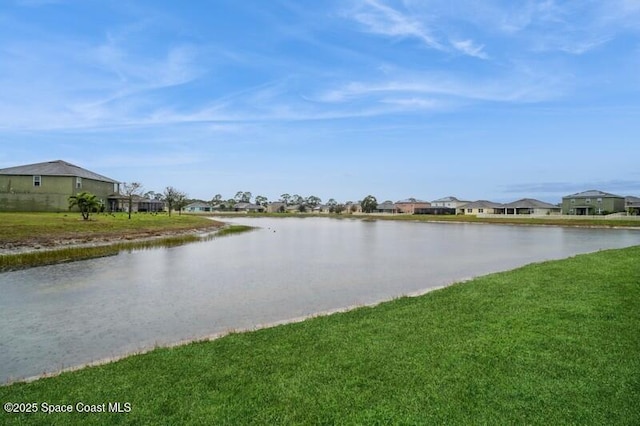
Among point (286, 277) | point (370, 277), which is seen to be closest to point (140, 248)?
point (286, 277)

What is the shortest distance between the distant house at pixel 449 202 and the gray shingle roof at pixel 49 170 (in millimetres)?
96210

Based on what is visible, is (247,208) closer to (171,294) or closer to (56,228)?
(56,228)

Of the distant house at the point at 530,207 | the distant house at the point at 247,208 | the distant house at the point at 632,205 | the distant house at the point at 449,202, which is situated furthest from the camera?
the distant house at the point at 247,208

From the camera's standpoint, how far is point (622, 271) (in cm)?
1337

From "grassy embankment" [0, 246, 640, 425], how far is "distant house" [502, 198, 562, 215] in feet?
315

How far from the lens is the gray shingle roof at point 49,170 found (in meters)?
44.4

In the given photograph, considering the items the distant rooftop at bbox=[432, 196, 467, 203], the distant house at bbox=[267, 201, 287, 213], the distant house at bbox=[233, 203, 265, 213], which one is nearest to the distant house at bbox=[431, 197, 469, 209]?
the distant rooftop at bbox=[432, 196, 467, 203]

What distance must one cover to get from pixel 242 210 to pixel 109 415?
138050mm

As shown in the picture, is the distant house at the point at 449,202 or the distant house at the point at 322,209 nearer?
the distant house at the point at 449,202

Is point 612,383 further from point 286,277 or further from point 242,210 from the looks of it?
point 242,210

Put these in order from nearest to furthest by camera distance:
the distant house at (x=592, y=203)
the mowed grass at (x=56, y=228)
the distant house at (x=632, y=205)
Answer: the mowed grass at (x=56, y=228) < the distant house at (x=632, y=205) < the distant house at (x=592, y=203)

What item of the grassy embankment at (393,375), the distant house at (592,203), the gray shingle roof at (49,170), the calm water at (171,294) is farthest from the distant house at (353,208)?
the grassy embankment at (393,375)

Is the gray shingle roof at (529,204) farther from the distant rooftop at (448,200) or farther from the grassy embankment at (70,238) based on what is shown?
the grassy embankment at (70,238)

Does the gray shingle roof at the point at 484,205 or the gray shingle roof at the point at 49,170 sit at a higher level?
the gray shingle roof at the point at 49,170
